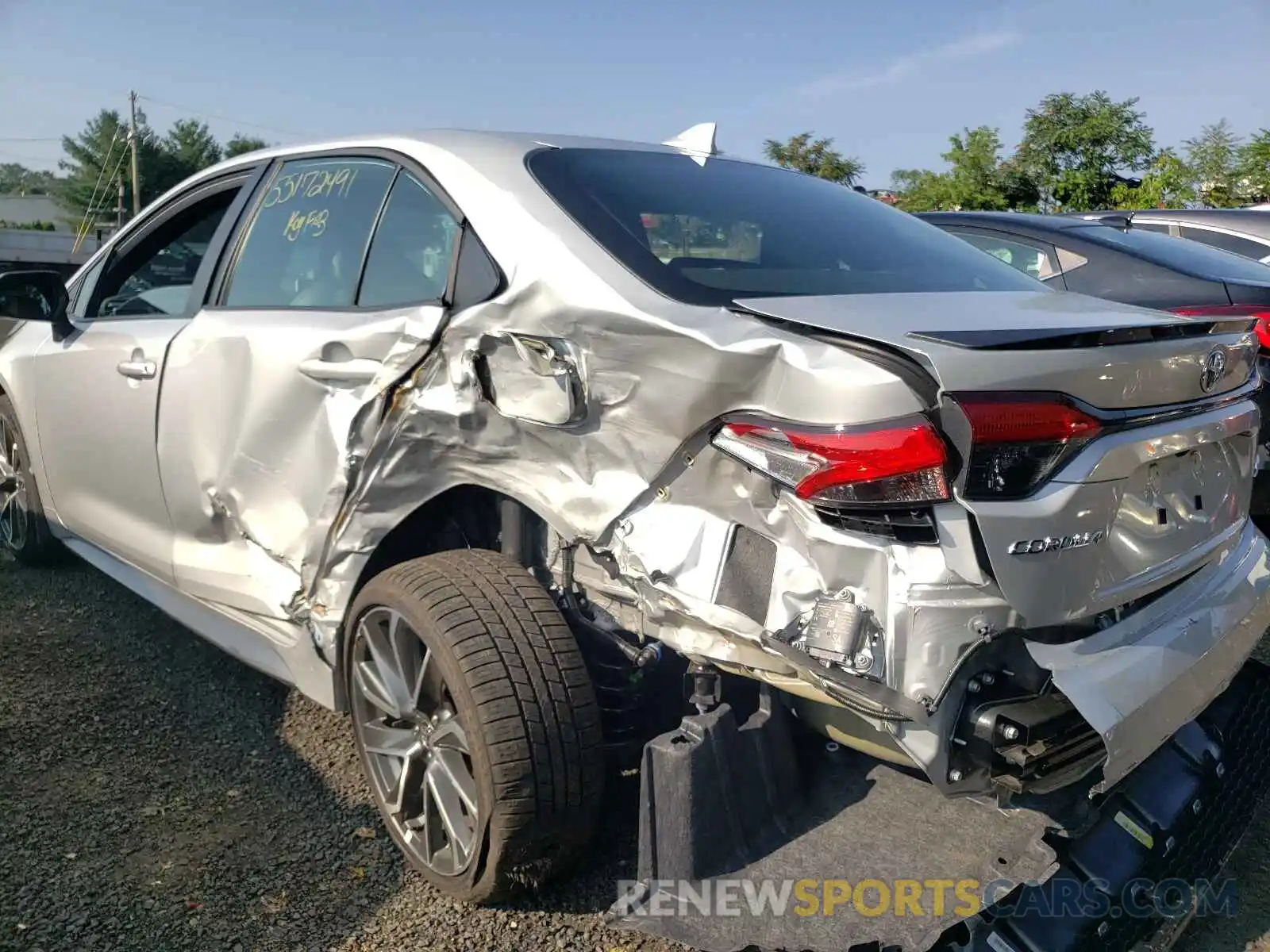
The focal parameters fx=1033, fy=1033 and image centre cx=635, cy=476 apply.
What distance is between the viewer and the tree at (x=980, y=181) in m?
20.9

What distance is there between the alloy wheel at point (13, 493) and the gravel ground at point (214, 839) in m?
0.98

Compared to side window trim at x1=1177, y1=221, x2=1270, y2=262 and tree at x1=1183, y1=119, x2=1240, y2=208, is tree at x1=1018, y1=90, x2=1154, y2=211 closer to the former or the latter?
tree at x1=1183, y1=119, x2=1240, y2=208

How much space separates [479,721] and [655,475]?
2.16 ft

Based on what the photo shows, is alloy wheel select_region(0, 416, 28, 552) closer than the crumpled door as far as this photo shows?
No

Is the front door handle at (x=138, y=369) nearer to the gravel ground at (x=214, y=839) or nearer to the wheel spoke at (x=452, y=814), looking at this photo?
the gravel ground at (x=214, y=839)

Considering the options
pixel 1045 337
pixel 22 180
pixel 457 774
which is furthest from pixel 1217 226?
pixel 22 180

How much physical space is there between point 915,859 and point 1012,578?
2.05 ft

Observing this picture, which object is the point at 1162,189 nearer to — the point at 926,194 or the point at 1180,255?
the point at 926,194

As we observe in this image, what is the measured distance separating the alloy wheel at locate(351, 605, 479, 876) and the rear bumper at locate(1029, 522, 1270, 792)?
1.25 m

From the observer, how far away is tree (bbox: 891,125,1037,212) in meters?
20.9

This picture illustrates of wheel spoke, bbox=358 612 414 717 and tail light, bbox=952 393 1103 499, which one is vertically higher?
tail light, bbox=952 393 1103 499

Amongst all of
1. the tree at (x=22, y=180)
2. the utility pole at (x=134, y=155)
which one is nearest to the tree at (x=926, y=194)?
the utility pole at (x=134, y=155)

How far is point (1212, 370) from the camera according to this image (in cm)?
209

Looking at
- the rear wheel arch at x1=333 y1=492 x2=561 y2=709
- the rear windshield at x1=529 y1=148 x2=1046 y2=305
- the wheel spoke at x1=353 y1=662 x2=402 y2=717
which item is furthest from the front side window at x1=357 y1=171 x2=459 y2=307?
the wheel spoke at x1=353 y1=662 x2=402 y2=717
